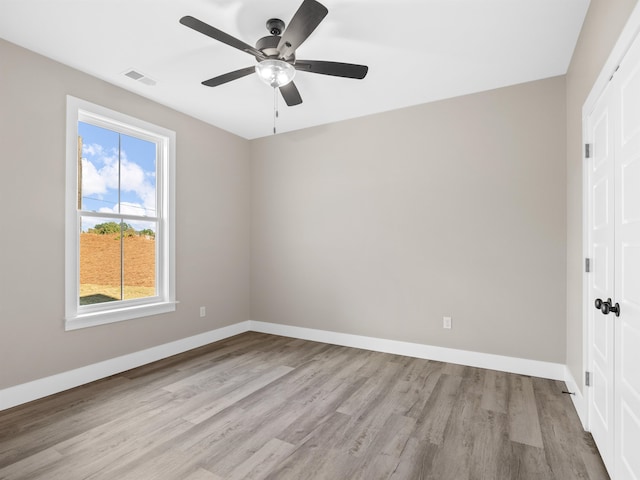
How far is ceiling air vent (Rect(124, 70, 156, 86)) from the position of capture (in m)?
3.10

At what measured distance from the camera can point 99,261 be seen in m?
3.32

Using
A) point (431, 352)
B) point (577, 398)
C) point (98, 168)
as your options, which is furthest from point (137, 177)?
point (577, 398)

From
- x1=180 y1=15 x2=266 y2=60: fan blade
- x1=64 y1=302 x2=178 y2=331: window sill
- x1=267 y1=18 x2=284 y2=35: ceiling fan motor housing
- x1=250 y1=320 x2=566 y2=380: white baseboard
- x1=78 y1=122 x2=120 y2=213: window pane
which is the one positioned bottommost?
x1=250 y1=320 x2=566 y2=380: white baseboard

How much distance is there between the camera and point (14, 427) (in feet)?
7.60

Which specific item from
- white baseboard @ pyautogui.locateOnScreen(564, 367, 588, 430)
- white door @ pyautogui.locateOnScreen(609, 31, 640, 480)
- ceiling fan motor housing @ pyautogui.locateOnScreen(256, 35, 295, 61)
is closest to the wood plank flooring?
white baseboard @ pyautogui.locateOnScreen(564, 367, 588, 430)

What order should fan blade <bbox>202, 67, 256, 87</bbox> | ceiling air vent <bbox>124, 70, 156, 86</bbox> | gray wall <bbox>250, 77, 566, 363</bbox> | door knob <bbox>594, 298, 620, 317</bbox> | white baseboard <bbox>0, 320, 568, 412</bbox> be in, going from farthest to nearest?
gray wall <bbox>250, 77, 566, 363</bbox> < ceiling air vent <bbox>124, 70, 156, 86</bbox> < white baseboard <bbox>0, 320, 568, 412</bbox> < fan blade <bbox>202, 67, 256, 87</bbox> < door knob <bbox>594, 298, 620, 317</bbox>

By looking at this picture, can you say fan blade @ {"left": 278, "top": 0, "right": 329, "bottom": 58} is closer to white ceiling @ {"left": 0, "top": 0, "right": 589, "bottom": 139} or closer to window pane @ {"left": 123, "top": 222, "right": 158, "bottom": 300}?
white ceiling @ {"left": 0, "top": 0, "right": 589, "bottom": 139}

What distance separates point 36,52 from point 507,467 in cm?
450

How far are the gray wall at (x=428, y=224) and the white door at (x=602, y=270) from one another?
3.31ft

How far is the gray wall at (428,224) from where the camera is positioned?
3.21 meters

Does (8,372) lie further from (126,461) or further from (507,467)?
(507,467)

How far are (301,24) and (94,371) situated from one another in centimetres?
339

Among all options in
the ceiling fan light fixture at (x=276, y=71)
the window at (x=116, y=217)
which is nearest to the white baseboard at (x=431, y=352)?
the window at (x=116, y=217)

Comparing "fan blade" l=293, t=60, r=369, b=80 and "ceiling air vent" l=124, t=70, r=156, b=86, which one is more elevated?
"ceiling air vent" l=124, t=70, r=156, b=86
